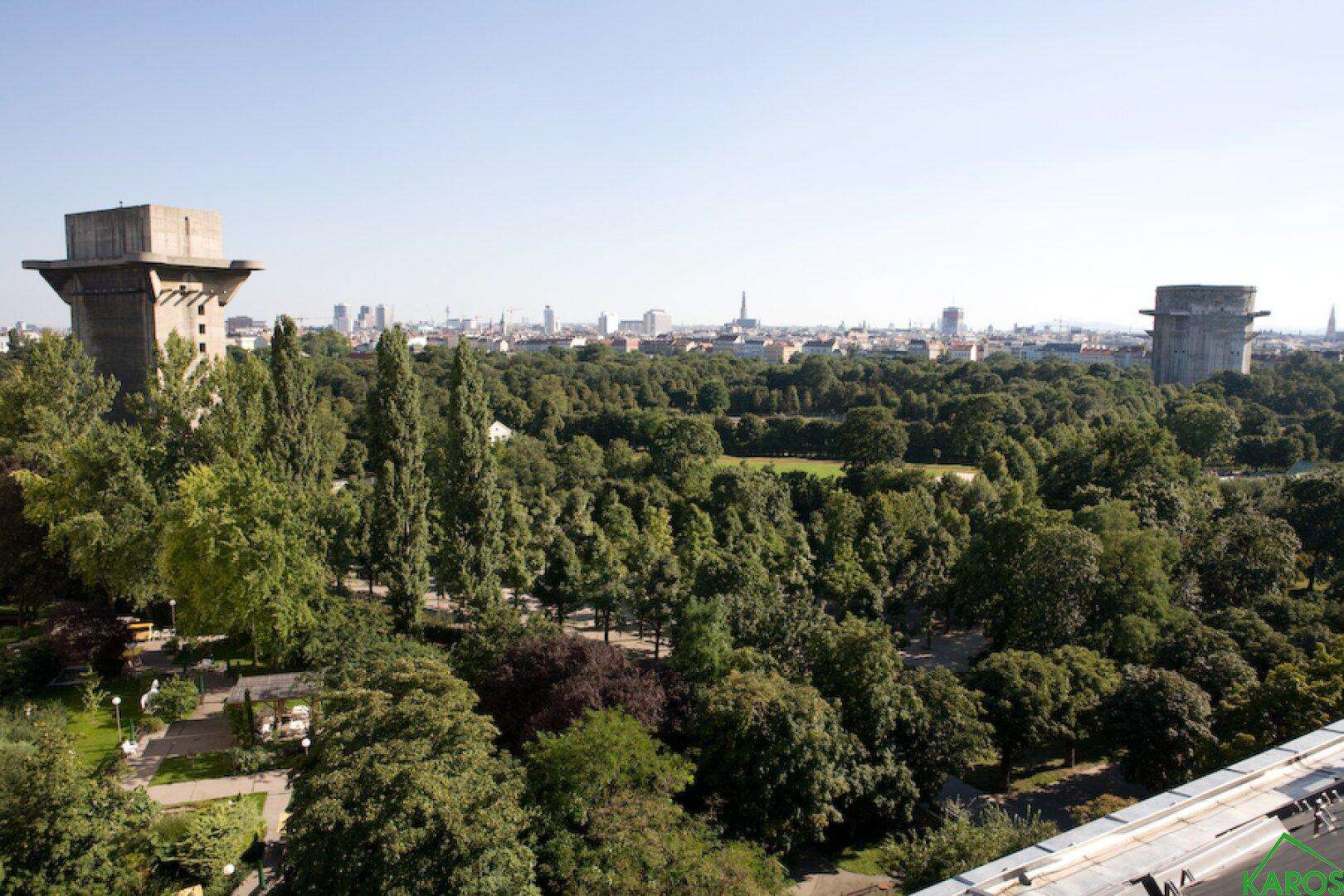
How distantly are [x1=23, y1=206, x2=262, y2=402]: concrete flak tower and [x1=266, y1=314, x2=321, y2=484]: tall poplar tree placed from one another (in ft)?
21.8

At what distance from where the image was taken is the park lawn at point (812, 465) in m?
56.7

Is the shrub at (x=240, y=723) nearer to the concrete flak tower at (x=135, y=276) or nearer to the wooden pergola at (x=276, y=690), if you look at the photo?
the wooden pergola at (x=276, y=690)

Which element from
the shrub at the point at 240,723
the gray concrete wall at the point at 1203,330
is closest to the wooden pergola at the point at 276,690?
the shrub at the point at 240,723

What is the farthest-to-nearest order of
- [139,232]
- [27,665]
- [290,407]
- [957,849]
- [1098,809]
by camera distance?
[139,232], [290,407], [27,665], [1098,809], [957,849]

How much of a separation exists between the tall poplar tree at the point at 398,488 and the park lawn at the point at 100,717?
21.3 ft

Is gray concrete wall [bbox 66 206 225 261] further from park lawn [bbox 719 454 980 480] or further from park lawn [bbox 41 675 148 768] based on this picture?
park lawn [bbox 719 454 980 480]

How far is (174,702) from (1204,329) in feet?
299

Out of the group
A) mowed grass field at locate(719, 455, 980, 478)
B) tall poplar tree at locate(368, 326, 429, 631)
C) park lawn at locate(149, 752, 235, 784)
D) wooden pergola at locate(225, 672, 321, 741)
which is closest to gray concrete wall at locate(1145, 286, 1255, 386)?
mowed grass field at locate(719, 455, 980, 478)

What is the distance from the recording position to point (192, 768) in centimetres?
1938

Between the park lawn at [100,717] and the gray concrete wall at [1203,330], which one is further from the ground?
the gray concrete wall at [1203,330]

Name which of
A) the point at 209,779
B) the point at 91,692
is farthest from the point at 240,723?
the point at 91,692

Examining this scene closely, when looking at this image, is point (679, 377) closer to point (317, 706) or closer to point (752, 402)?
point (752, 402)

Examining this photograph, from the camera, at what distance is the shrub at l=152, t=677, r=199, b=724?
21000mm

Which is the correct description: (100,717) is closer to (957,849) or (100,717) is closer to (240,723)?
(240,723)
